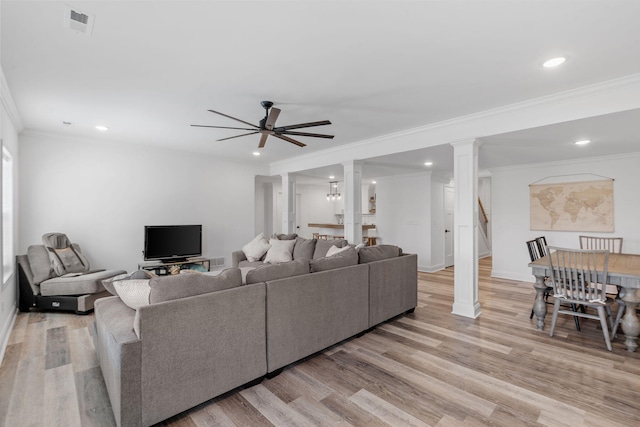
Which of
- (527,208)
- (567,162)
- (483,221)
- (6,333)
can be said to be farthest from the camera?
(483,221)

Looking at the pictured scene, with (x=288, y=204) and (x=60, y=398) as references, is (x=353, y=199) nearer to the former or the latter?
(x=288, y=204)

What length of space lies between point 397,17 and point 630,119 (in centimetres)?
291

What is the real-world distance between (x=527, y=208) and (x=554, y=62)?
4185 mm

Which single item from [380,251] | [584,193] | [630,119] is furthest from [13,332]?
[584,193]

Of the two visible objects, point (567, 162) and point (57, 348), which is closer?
point (57, 348)

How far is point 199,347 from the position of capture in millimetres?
1990

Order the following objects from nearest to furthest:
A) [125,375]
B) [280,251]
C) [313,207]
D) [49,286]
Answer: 1. [125,375]
2. [49,286]
3. [280,251]
4. [313,207]

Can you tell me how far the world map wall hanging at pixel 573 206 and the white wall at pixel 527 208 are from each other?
0.10 m

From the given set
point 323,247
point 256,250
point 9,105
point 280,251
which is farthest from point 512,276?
point 9,105

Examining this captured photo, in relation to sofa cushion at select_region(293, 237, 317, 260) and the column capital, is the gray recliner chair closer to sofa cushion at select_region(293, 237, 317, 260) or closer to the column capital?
sofa cushion at select_region(293, 237, 317, 260)

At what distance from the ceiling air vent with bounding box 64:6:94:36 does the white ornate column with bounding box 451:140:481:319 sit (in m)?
3.85

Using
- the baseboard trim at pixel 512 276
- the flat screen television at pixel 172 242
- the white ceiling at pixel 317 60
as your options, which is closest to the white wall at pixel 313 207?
the flat screen television at pixel 172 242

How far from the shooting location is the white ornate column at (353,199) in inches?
215

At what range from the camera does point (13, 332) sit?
10.9 ft
